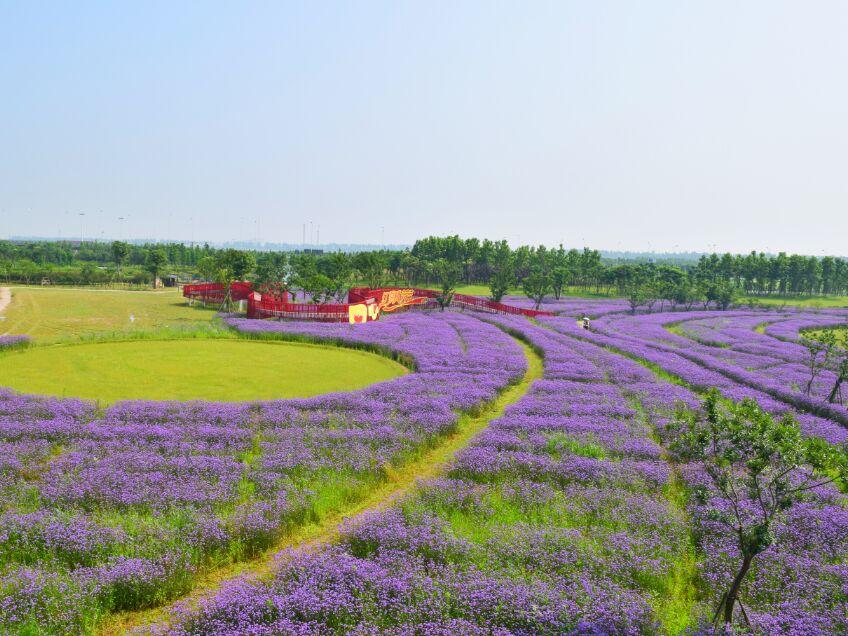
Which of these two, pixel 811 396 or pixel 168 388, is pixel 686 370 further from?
pixel 168 388

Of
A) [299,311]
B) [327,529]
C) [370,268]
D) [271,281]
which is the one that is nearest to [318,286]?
[299,311]

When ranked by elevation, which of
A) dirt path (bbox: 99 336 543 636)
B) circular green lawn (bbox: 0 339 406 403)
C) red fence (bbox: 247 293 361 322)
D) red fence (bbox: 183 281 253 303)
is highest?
red fence (bbox: 183 281 253 303)

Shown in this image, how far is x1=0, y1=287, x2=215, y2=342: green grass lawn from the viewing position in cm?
4556

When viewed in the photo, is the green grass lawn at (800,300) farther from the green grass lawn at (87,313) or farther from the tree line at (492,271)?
the green grass lawn at (87,313)

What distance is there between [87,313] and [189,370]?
32127 millimetres

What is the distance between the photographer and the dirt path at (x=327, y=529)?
1136cm

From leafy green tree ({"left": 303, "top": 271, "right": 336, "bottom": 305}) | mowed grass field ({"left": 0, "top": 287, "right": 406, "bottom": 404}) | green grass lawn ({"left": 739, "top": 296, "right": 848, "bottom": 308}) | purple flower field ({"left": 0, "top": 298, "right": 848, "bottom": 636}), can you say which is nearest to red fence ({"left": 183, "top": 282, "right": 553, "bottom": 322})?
leafy green tree ({"left": 303, "top": 271, "right": 336, "bottom": 305})

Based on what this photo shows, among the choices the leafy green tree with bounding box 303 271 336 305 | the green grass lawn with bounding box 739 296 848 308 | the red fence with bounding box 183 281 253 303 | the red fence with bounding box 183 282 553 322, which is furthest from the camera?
the green grass lawn with bounding box 739 296 848 308

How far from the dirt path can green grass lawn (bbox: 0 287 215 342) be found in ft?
109

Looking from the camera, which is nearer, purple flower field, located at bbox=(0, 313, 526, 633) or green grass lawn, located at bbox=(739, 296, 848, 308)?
purple flower field, located at bbox=(0, 313, 526, 633)

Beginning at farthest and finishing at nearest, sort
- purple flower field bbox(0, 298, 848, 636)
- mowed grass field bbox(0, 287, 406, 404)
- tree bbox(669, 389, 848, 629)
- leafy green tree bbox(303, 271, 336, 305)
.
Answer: leafy green tree bbox(303, 271, 336, 305) → mowed grass field bbox(0, 287, 406, 404) → purple flower field bbox(0, 298, 848, 636) → tree bbox(669, 389, 848, 629)

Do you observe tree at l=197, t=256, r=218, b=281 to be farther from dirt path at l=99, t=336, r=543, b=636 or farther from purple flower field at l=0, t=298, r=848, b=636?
dirt path at l=99, t=336, r=543, b=636

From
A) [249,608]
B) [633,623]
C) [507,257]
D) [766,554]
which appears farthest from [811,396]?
[507,257]

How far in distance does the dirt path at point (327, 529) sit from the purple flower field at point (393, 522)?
30 centimetres
